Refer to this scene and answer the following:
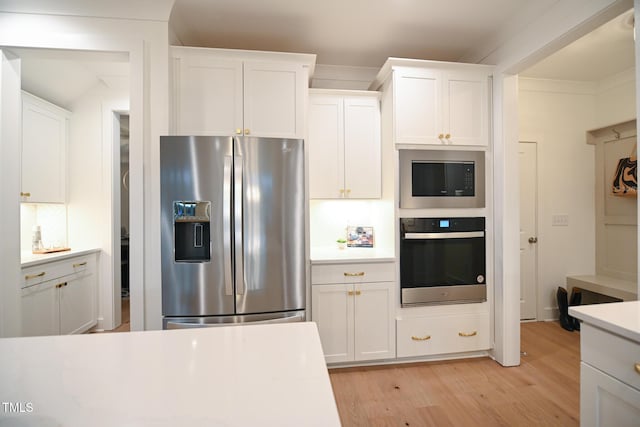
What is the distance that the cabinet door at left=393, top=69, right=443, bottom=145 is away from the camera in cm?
239

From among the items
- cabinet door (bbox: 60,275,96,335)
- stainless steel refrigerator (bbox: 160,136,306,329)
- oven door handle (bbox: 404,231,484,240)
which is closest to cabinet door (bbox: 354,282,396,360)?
oven door handle (bbox: 404,231,484,240)

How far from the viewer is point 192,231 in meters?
1.93

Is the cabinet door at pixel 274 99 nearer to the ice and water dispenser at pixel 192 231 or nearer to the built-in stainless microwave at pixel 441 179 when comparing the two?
the ice and water dispenser at pixel 192 231

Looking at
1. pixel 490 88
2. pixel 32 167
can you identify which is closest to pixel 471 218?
pixel 490 88

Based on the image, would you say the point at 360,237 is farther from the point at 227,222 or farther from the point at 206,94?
the point at 206,94

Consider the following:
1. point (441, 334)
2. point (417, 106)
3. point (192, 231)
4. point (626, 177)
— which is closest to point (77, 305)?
point (192, 231)

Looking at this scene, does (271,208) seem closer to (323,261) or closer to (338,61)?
(323,261)

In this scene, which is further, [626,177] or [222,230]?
[626,177]

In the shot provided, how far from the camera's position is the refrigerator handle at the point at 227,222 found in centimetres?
189

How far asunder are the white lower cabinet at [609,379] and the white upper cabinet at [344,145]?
5.88 ft

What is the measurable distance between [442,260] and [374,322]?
751 mm

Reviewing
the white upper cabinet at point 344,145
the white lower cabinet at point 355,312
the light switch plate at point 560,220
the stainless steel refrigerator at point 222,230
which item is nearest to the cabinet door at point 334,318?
the white lower cabinet at point 355,312

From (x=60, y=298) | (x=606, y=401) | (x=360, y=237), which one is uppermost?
(x=360, y=237)

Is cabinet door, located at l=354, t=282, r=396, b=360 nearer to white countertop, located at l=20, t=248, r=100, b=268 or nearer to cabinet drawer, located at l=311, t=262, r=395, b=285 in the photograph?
cabinet drawer, located at l=311, t=262, r=395, b=285
